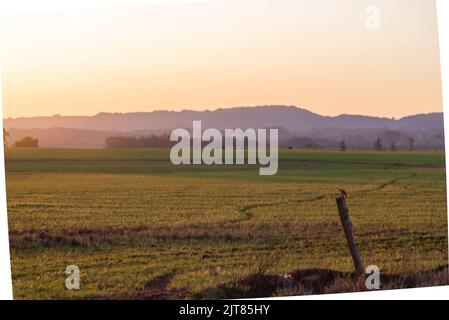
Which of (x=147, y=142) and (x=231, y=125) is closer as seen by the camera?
(x=231, y=125)

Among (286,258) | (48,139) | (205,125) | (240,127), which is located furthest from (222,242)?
(48,139)

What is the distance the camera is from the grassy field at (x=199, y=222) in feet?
48.1

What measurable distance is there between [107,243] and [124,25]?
813 cm

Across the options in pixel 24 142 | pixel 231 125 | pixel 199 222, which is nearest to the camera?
pixel 199 222

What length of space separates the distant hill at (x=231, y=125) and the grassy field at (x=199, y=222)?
2.45 metres

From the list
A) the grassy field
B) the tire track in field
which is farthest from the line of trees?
the tire track in field

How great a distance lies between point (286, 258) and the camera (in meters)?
16.5

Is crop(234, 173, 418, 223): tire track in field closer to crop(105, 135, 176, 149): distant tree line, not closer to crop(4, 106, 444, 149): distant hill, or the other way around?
crop(4, 106, 444, 149): distant hill

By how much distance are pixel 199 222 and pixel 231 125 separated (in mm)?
5818

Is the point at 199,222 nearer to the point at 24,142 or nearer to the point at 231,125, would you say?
the point at 231,125

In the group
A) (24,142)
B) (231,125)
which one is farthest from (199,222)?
(24,142)

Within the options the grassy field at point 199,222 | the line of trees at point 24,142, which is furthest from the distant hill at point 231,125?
the grassy field at point 199,222

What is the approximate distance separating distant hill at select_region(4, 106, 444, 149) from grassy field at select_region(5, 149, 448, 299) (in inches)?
96.6

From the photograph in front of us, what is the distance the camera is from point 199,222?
72.2 feet
